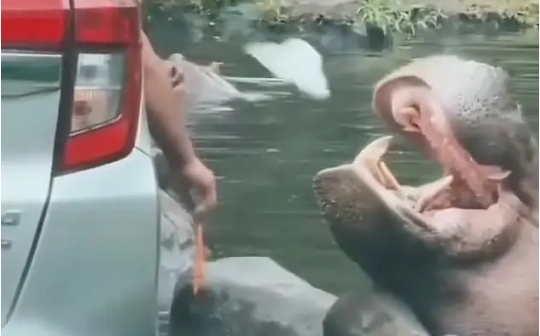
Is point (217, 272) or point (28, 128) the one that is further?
point (217, 272)

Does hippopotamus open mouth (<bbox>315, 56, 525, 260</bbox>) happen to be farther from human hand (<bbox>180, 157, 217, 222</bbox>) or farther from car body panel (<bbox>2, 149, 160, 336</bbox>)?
car body panel (<bbox>2, 149, 160, 336</bbox>)

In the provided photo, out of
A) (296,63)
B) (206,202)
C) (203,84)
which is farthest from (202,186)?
(296,63)

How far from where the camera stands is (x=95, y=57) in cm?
205

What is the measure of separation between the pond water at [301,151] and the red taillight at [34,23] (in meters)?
0.25

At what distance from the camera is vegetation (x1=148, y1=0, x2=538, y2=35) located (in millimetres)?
2137

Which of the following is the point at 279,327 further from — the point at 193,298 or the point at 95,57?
the point at 95,57

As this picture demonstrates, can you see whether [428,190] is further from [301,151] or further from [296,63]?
[296,63]

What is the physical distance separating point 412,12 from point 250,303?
2.84 ft

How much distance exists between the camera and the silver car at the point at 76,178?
6.64 ft

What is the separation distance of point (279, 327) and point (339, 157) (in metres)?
0.47

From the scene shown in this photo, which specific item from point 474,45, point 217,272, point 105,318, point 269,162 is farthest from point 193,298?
point 474,45

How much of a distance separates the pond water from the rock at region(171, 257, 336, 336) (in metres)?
0.03

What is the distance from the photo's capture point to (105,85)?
2.07 m

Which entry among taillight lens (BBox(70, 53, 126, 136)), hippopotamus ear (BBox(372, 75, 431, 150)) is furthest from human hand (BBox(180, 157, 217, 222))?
hippopotamus ear (BBox(372, 75, 431, 150))
